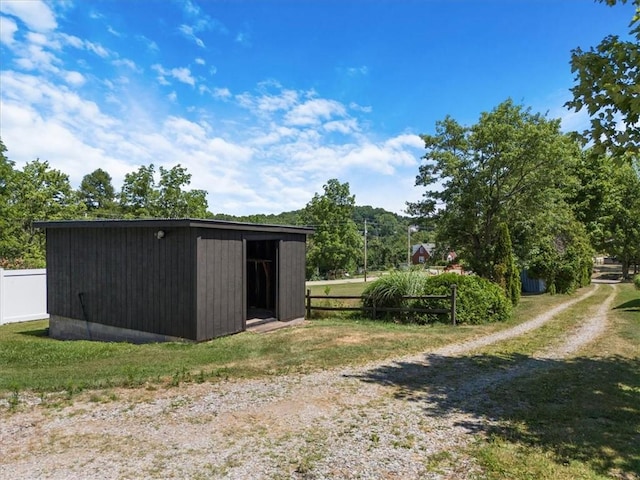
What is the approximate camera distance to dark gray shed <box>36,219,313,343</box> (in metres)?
8.38

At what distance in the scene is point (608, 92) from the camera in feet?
12.2

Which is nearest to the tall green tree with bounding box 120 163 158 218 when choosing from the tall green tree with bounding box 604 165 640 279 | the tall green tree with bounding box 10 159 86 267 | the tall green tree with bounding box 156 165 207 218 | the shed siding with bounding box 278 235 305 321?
the tall green tree with bounding box 156 165 207 218

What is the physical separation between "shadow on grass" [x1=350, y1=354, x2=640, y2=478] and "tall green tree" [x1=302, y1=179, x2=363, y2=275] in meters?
36.5

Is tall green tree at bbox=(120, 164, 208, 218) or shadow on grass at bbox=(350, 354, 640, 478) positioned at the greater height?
tall green tree at bbox=(120, 164, 208, 218)

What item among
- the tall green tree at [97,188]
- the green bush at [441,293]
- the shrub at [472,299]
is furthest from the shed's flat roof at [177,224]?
the tall green tree at [97,188]

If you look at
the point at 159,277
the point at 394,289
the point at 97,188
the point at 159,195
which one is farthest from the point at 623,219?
the point at 97,188

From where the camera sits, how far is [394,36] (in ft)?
41.8

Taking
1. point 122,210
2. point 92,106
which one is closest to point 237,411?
point 92,106

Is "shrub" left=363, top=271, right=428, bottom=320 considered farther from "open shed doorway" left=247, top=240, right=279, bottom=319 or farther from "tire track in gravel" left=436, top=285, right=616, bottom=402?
"tire track in gravel" left=436, top=285, right=616, bottom=402

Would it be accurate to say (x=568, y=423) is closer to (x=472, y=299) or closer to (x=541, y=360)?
(x=541, y=360)

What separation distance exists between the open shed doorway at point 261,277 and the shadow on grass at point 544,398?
5.67m

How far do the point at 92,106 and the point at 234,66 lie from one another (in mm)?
5192

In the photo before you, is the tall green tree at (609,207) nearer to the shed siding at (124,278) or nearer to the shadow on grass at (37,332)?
the shed siding at (124,278)

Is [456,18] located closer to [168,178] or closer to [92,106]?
[92,106]
